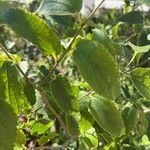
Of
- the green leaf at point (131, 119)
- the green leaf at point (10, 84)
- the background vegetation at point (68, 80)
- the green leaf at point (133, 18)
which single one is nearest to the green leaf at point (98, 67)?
the background vegetation at point (68, 80)

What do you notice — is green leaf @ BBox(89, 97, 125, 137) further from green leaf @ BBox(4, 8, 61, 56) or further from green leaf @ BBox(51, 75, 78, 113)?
green leaf @ BBox(4, 8, 61, 56)

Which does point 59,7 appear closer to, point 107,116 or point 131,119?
point 107,116

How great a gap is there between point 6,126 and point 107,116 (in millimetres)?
216

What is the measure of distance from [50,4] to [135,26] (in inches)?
22.2

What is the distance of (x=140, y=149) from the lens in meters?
1.42

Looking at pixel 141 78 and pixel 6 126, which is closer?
pixel 6 126

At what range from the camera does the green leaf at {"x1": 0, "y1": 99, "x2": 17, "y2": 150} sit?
84 cm

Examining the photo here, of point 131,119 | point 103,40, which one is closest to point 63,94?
point 103,40

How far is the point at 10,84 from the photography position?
87 centimetres

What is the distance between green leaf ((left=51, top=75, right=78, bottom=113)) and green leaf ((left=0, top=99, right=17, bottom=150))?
0.34ft

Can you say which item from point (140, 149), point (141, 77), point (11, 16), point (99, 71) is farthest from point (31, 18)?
point (140, 149)

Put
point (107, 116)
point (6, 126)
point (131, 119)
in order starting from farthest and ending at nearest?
1. point (131, 119)
2. point (107, 116)
3. point (6, 126)

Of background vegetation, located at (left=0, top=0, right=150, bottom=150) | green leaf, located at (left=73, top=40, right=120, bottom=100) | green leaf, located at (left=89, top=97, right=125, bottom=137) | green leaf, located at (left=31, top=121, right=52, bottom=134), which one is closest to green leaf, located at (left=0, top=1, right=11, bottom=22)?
background vegetation, located at (left=0, top=0, right=150, bottom=150)

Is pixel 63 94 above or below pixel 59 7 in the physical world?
below
